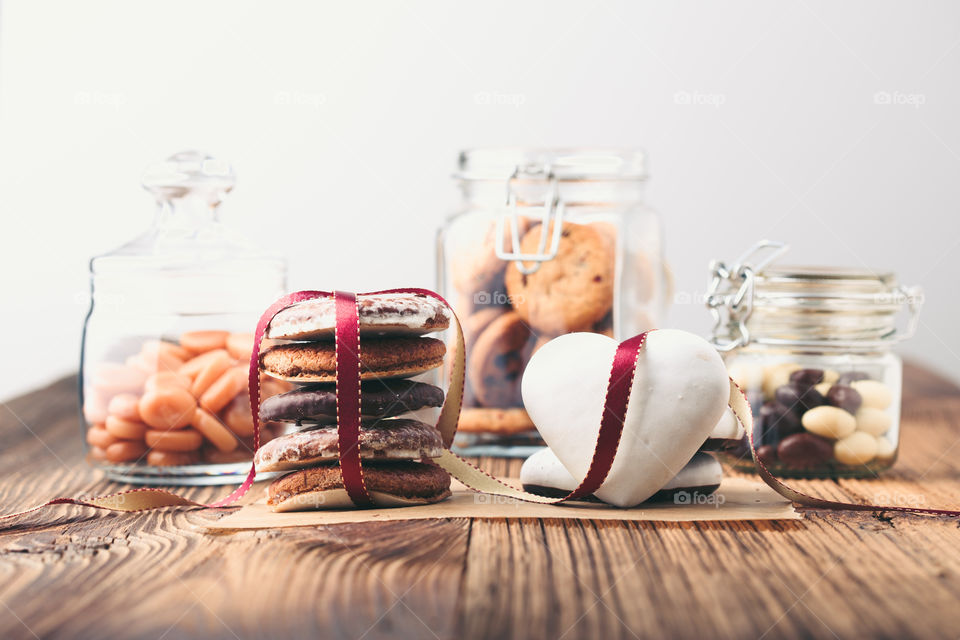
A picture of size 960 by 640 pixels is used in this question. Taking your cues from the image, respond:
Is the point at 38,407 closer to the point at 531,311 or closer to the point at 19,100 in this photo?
the point at 19,100

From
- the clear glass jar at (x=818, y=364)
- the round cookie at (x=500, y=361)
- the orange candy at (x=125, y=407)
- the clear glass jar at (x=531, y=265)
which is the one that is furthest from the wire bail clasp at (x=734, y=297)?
the orange candy at (x=125, y=407)

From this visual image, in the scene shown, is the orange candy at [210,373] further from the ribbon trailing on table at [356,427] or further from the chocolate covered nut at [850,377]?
the chocolate covered nut at [850,377]

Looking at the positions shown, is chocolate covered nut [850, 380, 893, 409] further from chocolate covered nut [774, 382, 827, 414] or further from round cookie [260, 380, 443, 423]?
round cookie [260, 380, 443, 423]

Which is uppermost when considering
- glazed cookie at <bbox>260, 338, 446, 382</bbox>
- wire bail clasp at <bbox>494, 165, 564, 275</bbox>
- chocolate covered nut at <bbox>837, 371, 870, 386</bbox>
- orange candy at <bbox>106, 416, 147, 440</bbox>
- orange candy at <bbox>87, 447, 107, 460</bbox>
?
wire bail clasp at <bbox>494, 165, 564, 275</bbox>

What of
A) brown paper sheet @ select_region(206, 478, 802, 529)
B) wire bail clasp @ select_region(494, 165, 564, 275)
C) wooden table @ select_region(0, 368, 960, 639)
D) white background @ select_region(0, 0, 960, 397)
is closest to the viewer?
wooden table @ select_region(0, 368, 960, 639)

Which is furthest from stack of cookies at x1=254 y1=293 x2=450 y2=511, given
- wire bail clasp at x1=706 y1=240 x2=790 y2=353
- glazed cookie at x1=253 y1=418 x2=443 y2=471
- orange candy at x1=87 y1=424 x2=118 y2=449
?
wire bail clasp at x1=706 y1=240 x2=790 y2=353

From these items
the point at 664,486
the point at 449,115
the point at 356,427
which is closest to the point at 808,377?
the point at 664,486
